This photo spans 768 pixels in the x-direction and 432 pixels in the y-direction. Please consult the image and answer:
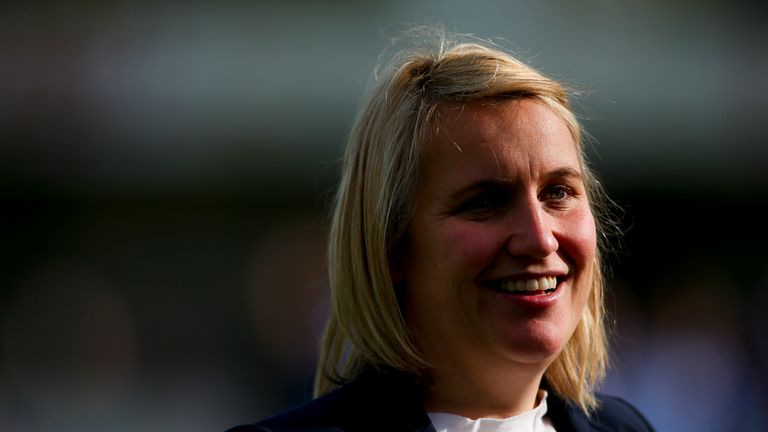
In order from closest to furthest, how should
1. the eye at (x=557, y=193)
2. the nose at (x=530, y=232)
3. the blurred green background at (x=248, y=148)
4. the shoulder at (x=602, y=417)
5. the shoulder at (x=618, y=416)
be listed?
the nose at (x=530, y=232), the eye at (x=557, y=193), the shoulder at (x=602, y=417), the shoulder at (x=618, y=416), the blurred green background at (x=248, y=148)

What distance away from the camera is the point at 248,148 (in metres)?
12.9

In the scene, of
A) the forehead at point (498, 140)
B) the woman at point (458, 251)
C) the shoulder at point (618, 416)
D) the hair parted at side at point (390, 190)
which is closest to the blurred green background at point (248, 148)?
the shoulder at point (618, 416)

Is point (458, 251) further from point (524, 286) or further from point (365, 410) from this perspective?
point (365, 410)

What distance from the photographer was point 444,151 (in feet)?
7.82

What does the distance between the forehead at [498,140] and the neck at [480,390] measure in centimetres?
44

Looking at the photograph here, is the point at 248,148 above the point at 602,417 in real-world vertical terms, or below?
below

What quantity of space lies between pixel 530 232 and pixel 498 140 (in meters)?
0.22

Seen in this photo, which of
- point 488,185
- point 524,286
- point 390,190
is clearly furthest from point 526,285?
point 390,190

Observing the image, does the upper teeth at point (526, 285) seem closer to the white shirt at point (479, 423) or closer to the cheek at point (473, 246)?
the cheek at point (473, 246)

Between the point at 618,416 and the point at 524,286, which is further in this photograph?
the point at 618,416

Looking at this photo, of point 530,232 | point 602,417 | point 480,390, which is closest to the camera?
point 530,232

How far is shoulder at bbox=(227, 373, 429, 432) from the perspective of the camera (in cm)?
229

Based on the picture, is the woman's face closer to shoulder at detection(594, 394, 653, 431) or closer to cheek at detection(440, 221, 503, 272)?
cheek at detection(440, 221, 503, 272)

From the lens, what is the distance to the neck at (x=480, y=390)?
7.76 ft
